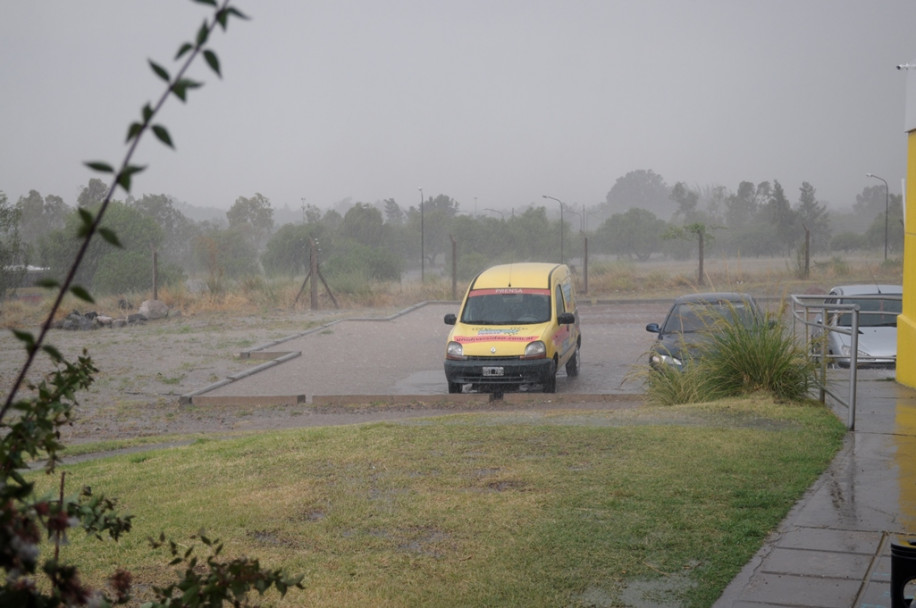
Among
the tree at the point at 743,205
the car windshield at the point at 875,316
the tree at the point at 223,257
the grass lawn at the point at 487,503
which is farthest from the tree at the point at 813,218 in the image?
the grass lawn at the point at 487,503

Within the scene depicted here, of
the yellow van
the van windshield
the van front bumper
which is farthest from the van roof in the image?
the van front bumper

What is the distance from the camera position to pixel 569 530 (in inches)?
255

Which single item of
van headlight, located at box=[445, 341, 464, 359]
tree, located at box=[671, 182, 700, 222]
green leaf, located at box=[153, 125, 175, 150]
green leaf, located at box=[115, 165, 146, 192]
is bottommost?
van headlight, located at box=[445, 341, 464, 359]

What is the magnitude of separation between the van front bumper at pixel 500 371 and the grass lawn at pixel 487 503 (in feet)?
14.9

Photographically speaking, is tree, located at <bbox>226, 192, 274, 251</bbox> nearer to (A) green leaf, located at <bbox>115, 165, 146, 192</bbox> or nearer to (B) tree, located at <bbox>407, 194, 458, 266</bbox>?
(B) tree, located at <bbox>407, 194, 458, 266</bbox>

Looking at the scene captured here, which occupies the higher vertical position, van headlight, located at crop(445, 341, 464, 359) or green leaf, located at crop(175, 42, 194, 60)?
green leaf, located at crop(175, 42, 194, 60)

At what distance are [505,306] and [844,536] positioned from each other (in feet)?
36.8

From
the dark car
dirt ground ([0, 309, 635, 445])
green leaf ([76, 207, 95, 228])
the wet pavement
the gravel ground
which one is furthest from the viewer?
the gravel ground

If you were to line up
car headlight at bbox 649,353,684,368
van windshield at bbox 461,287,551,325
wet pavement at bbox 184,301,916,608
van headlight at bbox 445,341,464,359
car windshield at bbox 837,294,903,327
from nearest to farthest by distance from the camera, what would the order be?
wet pavement at bbox 184,301,916,608 → car headlight at bbox 649,353,684,368 → van headlight at bbox 445,341,464,359 → van windshield at bbox 461,287,551,325 → car windshield at bbox 837,294,903,327

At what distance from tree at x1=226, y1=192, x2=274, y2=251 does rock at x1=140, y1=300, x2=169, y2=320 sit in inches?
2446

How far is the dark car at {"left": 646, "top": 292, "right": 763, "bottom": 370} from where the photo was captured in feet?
41.0

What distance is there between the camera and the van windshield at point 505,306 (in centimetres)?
1689

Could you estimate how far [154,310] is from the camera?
1273 inches

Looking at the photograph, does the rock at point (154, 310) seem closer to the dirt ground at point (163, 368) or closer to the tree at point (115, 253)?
the dirt ground at point (163, 368)
